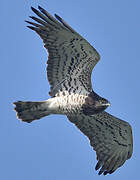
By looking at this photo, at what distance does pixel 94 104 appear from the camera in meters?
13.1

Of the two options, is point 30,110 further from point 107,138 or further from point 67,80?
point 107,138

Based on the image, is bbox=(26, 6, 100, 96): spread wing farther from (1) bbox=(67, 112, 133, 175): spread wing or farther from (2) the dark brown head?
(1) bbox=(67, 112, 133, 175): spread wing

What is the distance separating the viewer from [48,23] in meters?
12.9

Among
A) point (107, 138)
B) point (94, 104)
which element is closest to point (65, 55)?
point (94, 104)

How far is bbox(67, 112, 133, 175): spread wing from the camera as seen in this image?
14.0 meters

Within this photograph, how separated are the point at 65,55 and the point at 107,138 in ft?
8.64

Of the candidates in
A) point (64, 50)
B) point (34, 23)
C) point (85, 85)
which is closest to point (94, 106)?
point (85, 85)

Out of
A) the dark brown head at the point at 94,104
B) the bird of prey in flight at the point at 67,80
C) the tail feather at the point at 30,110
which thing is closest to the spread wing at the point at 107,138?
the bird of prey in flight at the point at 67,80

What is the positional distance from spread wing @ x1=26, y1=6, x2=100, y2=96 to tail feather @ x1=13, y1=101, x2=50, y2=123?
41 cm

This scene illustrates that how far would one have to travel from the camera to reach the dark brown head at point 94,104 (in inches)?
513

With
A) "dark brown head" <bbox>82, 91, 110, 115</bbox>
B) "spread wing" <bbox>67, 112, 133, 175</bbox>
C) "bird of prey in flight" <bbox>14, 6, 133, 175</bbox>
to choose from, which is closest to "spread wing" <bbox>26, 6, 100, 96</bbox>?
"bird of prey in flight" <bbox>14, 6, 133, 175</bbox>

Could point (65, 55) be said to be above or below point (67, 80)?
above

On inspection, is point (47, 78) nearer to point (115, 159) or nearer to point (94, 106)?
point (94, 106)

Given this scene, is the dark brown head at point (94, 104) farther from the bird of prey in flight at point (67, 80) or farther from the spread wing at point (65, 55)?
the spread wing at point (65, 55)
